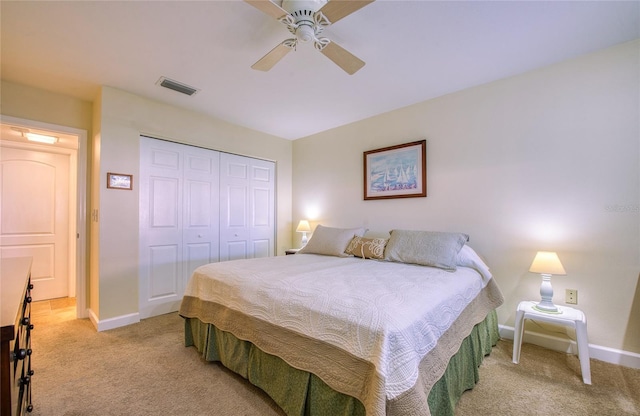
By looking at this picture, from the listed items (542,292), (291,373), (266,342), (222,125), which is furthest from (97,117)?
(542,292)

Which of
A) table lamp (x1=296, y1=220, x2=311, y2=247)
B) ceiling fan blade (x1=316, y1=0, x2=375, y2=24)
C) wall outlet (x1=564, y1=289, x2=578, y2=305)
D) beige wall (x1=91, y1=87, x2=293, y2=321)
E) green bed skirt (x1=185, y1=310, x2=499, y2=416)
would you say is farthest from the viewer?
table lamp (x1=296, y1=220, x2=311, y2=247)

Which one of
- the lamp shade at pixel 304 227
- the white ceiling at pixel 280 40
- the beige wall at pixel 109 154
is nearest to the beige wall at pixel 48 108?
the beige wall at pixel 109 154

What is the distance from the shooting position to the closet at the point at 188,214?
309 centimetres

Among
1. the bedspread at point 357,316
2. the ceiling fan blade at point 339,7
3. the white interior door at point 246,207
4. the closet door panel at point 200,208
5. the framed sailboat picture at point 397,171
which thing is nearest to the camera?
the bedspread at point 357,316

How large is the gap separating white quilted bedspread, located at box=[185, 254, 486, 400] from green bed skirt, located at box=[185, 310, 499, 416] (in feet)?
0.78

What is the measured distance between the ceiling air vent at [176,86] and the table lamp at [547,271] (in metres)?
3.53

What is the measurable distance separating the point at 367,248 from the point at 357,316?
163 centimetres

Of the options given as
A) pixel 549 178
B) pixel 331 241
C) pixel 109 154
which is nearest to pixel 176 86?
pixel 109 154

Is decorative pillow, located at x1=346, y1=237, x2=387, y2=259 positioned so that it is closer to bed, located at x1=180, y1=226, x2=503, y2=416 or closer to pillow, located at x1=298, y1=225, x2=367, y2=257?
pillow, located at x1=298, y1=225, x2=367, y2=257

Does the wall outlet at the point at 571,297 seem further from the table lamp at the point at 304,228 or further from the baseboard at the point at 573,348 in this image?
the table lamp at the point at 304,228

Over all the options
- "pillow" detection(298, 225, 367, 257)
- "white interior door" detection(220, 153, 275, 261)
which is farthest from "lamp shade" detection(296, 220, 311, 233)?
"pillow" detection(298, 225, 367, 257)

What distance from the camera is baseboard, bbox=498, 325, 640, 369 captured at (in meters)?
2.04

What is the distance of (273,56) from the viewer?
6.31ft

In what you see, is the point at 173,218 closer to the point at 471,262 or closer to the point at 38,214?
the point at 38,214
